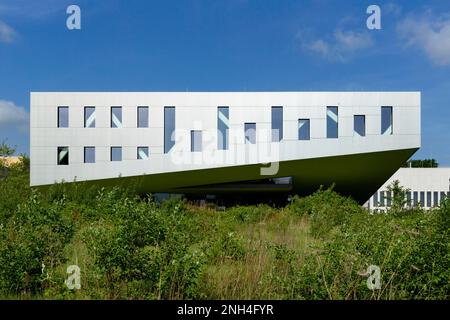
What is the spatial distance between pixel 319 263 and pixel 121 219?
253 centimetres

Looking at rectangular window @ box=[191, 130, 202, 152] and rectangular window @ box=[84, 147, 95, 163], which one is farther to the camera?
rectangular window @ box=[84, 147, 95, 163]

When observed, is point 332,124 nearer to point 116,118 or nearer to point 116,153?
point 116,118

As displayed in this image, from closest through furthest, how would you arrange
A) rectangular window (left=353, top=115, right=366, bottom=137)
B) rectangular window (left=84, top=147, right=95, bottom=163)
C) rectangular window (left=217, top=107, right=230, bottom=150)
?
rectangular window (left=353, top=115, right=366, bottom=137), rectangular window (left=217, top=107, right=230, bottom=150), rectangular window (left=84, top=147, right=95, bottom=163)

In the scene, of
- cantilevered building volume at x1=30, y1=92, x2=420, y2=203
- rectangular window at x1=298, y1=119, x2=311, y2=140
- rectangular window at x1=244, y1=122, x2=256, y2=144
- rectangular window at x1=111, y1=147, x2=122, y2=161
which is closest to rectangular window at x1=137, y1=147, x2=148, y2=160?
cantilevered building volume at x1=30, y1=92, x2=420, y2=203

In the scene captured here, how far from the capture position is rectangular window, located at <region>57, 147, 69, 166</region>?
2742 cm

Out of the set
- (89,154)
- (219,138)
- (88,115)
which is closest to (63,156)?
(89,154)

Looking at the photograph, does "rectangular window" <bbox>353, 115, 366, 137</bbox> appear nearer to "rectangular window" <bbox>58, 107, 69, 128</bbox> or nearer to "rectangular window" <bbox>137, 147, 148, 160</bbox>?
"rectangular window" <bbox>137, 147, 148, 160</bbox>

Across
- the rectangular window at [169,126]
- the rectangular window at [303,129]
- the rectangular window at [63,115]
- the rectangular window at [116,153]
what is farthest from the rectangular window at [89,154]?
the rectangular window at [303,129]

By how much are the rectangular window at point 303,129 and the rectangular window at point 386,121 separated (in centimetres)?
479

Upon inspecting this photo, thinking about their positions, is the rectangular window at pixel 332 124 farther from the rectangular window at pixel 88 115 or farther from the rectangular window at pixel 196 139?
the rectangular window at pixel 88 115

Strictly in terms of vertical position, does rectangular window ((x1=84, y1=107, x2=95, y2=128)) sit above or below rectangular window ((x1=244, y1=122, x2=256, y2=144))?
above

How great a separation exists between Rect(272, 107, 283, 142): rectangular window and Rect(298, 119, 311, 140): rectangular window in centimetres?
122

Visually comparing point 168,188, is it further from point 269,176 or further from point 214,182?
point 269,176

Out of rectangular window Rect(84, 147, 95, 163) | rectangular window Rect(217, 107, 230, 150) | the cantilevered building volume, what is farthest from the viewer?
rectangular window Rect(84, 147, 95, 163)
